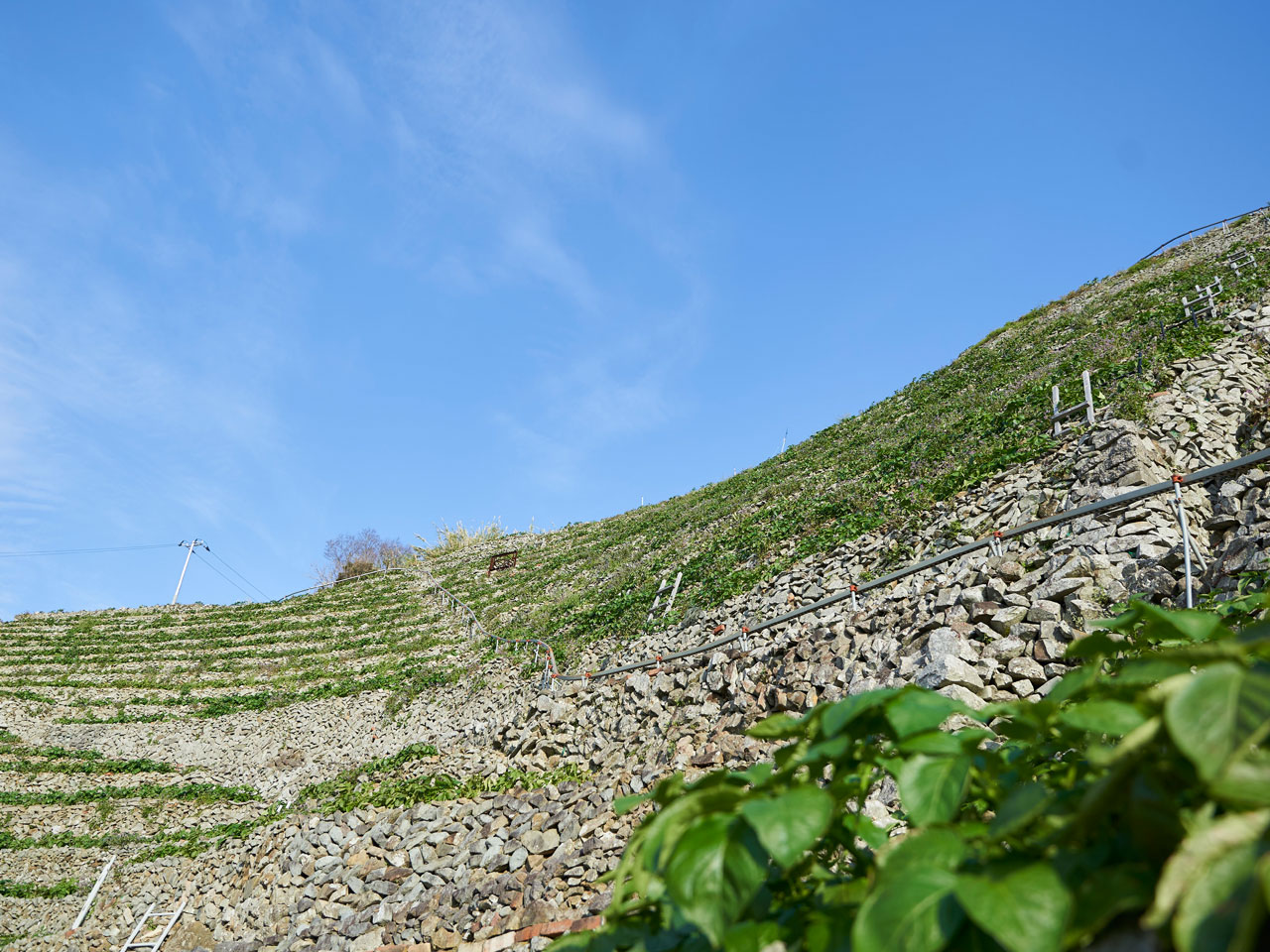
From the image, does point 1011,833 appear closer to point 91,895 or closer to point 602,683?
point 602,683

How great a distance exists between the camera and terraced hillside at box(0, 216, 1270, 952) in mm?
7293

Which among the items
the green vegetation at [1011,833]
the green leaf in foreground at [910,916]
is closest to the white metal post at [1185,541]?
the green vegetation at [1011,833]

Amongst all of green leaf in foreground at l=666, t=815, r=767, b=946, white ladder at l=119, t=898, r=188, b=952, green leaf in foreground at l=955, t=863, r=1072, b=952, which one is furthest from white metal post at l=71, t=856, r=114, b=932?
green leaf in foreground at l=955, t=863, r=1072, b=952

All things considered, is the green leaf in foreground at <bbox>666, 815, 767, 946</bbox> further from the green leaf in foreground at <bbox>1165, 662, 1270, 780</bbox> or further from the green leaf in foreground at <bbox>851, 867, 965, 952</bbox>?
the green leaf in foreground at <bbox>1165, 662, 1270, 780</bbox>

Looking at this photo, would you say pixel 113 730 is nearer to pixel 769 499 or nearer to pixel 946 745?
pixel 769 499

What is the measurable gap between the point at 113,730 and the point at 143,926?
12.0 meters

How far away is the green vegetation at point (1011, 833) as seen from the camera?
791 millimetres

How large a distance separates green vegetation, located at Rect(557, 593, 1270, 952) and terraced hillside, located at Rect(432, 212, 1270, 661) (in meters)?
10.6

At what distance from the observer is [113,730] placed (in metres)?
20.9

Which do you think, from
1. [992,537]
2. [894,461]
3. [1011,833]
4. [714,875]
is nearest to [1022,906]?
[1011,833]

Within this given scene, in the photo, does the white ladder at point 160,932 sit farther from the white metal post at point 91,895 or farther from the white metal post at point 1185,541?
the white metal post at point 1185,541

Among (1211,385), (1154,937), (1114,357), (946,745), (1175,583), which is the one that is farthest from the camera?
(1114,357)

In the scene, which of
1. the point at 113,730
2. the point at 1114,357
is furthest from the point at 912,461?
the point at 113,730

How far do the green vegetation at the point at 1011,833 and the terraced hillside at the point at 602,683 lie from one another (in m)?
4.40
